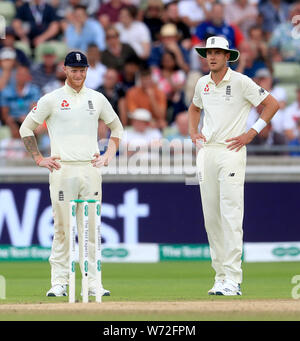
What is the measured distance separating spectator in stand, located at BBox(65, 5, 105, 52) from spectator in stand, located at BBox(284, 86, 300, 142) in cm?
345

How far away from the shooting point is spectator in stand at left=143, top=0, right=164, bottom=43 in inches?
709

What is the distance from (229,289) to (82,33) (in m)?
8.90

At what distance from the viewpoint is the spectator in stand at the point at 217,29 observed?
56.9ft

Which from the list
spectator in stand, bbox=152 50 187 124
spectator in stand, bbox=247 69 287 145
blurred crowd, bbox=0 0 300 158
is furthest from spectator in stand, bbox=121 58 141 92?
spectator in stand, bbox=247 69 287 145

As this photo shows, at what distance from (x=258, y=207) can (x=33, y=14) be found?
5543mm

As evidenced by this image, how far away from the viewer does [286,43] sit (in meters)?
17.6

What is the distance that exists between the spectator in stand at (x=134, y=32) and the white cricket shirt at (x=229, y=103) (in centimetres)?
816

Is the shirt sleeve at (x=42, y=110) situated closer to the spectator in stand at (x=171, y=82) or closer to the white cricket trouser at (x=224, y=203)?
the white cricket trouser at (x=224, y=203)

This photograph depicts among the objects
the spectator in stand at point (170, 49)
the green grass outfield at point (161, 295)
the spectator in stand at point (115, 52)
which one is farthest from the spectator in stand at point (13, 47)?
the green grass outfield at point (161, 295)

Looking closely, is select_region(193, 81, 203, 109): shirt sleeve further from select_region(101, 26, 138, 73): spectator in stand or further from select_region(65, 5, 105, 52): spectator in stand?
select_region(65, 5, 105, 52): spectator in stand
